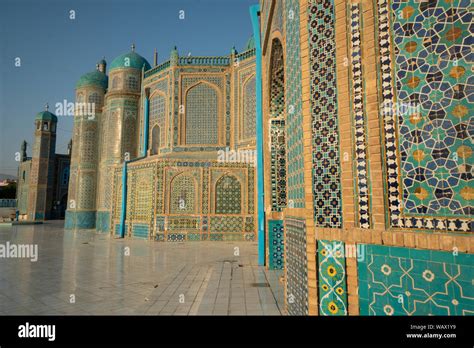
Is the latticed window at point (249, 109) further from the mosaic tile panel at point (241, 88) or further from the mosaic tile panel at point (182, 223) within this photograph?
the mosaic tile panel at point (182, 223)

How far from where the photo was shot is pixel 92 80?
2156 centimetres

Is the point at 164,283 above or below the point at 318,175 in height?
below

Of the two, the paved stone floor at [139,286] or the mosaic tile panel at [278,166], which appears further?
the mosaic tile panel at [278,166]

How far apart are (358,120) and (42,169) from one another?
34.1m

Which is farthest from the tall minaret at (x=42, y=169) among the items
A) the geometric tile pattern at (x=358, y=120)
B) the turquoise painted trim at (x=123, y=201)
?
the geometric tile pattern at (x=358, y=120)

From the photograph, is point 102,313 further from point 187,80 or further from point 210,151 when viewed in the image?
point 187,80

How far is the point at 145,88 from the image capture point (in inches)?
723

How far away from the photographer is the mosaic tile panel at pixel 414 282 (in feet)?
6.50

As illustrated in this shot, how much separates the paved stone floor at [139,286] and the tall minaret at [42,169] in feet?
81.0

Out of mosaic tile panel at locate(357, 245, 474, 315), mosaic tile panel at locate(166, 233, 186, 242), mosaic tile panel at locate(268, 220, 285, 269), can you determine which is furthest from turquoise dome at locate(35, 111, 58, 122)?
mosaic tile panel at locate(357, 245, 474, 315)

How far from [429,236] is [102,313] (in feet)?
13.1

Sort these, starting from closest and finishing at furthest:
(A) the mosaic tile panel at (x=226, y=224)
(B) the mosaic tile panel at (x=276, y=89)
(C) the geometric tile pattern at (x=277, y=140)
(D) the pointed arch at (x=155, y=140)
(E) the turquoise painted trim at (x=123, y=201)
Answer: (B) the mosaic tile panel at (x=276, y=89), (C) the geometric tile pattern at (x=277, y=140), (A) the mosaic tile panel at (x=226, y=224), (E) the turquoise painted trim at (x=123, y=201), (D) the pointed arch at (x=155, y=140)
